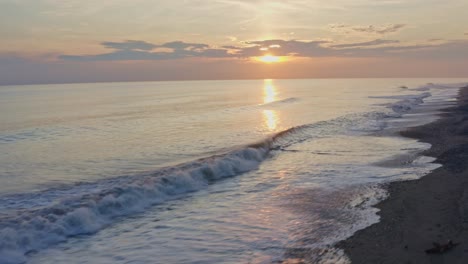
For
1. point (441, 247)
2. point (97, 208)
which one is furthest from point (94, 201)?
point (441, 247)

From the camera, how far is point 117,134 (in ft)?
121

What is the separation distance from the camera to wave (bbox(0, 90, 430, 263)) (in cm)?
1228

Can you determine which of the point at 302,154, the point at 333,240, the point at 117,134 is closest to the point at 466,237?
the point at 333,240

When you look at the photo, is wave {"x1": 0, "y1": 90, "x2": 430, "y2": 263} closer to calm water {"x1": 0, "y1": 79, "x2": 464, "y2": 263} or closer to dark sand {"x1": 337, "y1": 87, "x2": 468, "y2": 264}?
calm water {"x1": 0, "y1": 79, "x2": 464, "y2": 263}

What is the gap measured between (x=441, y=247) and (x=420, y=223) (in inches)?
83.2

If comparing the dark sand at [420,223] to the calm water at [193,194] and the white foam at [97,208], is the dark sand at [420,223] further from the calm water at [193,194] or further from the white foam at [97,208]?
the white foam at [97,208]

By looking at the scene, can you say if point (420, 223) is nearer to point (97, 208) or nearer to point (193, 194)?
point (193, 194)

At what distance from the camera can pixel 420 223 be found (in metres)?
12.1

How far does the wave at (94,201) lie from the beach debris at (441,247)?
30.5 ft

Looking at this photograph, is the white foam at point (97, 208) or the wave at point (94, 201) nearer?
the white foam at point (97, 208)

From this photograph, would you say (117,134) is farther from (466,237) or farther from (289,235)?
(466,237)

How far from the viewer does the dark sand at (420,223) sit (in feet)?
32.6

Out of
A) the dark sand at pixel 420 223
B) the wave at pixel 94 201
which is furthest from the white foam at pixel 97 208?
the dark sand at pixel 420 223

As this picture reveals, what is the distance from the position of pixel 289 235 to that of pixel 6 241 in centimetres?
768
